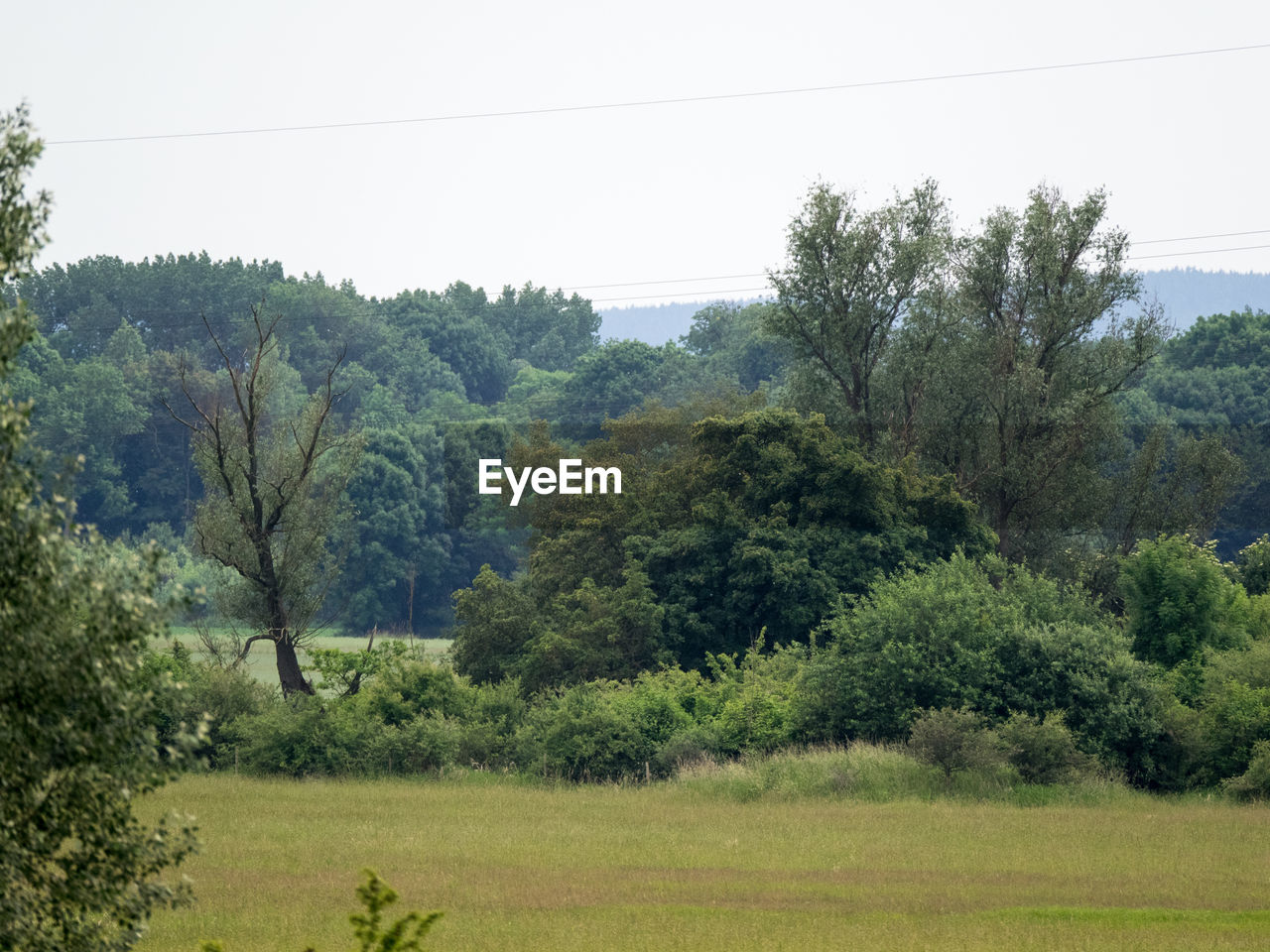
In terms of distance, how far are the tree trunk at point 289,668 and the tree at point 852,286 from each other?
2055 cm

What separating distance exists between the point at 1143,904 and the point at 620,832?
883 centimetres

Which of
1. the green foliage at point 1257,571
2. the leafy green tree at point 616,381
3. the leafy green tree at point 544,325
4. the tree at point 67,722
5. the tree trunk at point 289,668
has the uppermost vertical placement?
the leafy green tree at point 544,325

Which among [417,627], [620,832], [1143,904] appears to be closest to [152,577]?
[1143,904]

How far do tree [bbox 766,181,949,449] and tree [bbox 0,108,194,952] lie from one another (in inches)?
1660

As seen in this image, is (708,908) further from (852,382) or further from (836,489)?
(852,382)

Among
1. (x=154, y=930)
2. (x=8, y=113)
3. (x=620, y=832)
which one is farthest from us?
(x=620, y=832)

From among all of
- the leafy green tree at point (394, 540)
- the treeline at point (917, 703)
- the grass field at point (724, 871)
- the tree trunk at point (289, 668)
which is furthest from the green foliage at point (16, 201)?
the leafy green tree at point (394, 540)

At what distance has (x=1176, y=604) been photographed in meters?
33.4

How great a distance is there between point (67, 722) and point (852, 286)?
144ft

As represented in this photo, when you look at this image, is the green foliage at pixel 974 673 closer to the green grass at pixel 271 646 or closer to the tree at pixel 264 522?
the tree at pixel 264 522

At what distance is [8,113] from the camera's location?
970 cm

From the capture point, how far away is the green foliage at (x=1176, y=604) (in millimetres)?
33156

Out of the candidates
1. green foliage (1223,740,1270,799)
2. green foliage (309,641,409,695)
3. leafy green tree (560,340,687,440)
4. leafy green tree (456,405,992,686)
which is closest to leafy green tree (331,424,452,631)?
leafy green tree (560,340,687,440)

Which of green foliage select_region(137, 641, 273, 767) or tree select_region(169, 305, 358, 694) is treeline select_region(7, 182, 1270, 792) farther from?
tree select_region(169, 305, 358, 694)
